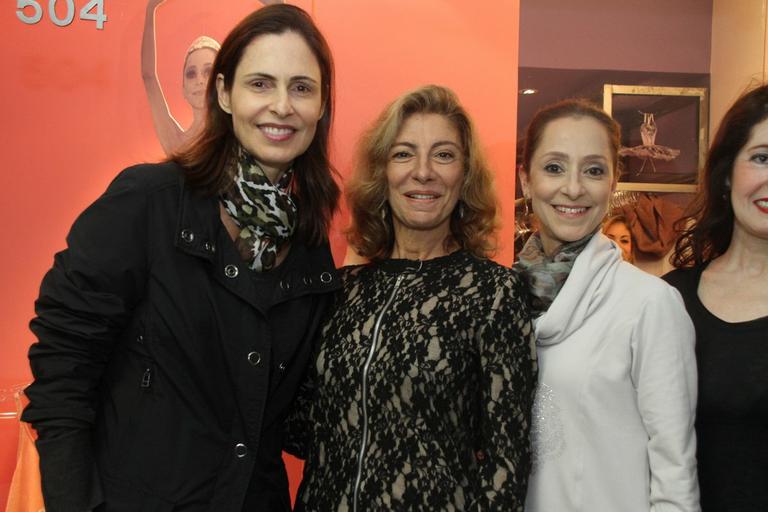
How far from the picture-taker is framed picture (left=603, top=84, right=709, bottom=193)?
13.8ft

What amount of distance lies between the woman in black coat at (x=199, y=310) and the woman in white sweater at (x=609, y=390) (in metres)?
0.70

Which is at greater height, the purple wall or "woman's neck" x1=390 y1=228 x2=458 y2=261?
the purple wall

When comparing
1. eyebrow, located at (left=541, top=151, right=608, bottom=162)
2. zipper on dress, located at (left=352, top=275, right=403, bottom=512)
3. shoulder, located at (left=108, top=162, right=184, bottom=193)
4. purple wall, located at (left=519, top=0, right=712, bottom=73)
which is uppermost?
purple wall, located at (left=519, top=0, right=712, bottom=73)

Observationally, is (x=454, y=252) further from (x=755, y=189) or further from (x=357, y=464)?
(x=755, y=189)

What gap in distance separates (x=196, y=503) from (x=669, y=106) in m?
3.78

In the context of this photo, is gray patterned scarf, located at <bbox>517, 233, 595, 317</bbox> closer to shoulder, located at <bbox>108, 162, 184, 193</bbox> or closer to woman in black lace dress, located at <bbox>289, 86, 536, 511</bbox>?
woman in black lace dress, located at <bbox>289, 86, 536, 511</bbox>

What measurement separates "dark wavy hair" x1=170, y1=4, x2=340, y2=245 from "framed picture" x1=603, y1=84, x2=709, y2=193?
8.80 ft

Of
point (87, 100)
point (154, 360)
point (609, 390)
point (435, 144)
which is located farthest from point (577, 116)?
point (87, 100)

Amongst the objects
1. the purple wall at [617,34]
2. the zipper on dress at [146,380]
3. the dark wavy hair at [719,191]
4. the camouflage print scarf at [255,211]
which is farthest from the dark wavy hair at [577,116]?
the purple wall at [617,34]

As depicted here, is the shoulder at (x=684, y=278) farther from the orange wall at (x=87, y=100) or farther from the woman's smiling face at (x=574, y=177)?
the orange wall at (x=87, y=100)

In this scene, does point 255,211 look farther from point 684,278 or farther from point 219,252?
point 684,278

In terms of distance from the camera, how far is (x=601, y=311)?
182 cm

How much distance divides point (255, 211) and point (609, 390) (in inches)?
41.8

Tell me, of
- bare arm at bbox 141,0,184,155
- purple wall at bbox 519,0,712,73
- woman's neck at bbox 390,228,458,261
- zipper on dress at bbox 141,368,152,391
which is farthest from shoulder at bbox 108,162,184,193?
purple wall at bbox 519,0,712,73
